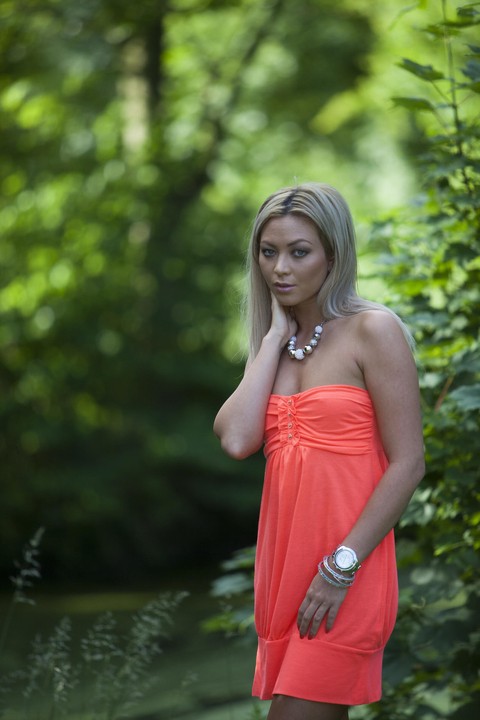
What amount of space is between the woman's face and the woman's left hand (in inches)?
27.1

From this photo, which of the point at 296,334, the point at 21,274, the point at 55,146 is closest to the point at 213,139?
the point at 55,146

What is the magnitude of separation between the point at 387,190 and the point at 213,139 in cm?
360

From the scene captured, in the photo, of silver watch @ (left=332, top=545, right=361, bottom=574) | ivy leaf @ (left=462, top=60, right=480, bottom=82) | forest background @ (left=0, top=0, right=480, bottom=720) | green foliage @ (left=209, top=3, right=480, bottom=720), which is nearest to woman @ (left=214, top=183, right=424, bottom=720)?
silver watch @ (left=332, top=545, right=361, bottom=574)

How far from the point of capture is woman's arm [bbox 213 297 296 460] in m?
2.74

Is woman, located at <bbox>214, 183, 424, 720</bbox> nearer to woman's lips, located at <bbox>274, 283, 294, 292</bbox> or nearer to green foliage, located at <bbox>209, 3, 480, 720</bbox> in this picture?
woman's lips, located at <bbox>274, 283, 294, 292</bbox>

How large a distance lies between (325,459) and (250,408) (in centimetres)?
25

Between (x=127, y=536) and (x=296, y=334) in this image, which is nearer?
(x=296, y=334)

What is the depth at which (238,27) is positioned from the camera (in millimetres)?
16047

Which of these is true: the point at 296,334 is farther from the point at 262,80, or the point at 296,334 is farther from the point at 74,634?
the point at 262,80

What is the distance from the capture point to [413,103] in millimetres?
3533

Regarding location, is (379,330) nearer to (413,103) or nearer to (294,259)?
(294,259)

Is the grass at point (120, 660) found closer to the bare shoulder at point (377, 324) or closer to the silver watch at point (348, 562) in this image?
the silver watch at point (348, 562)

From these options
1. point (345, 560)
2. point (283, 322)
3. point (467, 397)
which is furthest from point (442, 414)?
point (345, 560)

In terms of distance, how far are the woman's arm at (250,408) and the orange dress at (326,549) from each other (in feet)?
0.32
